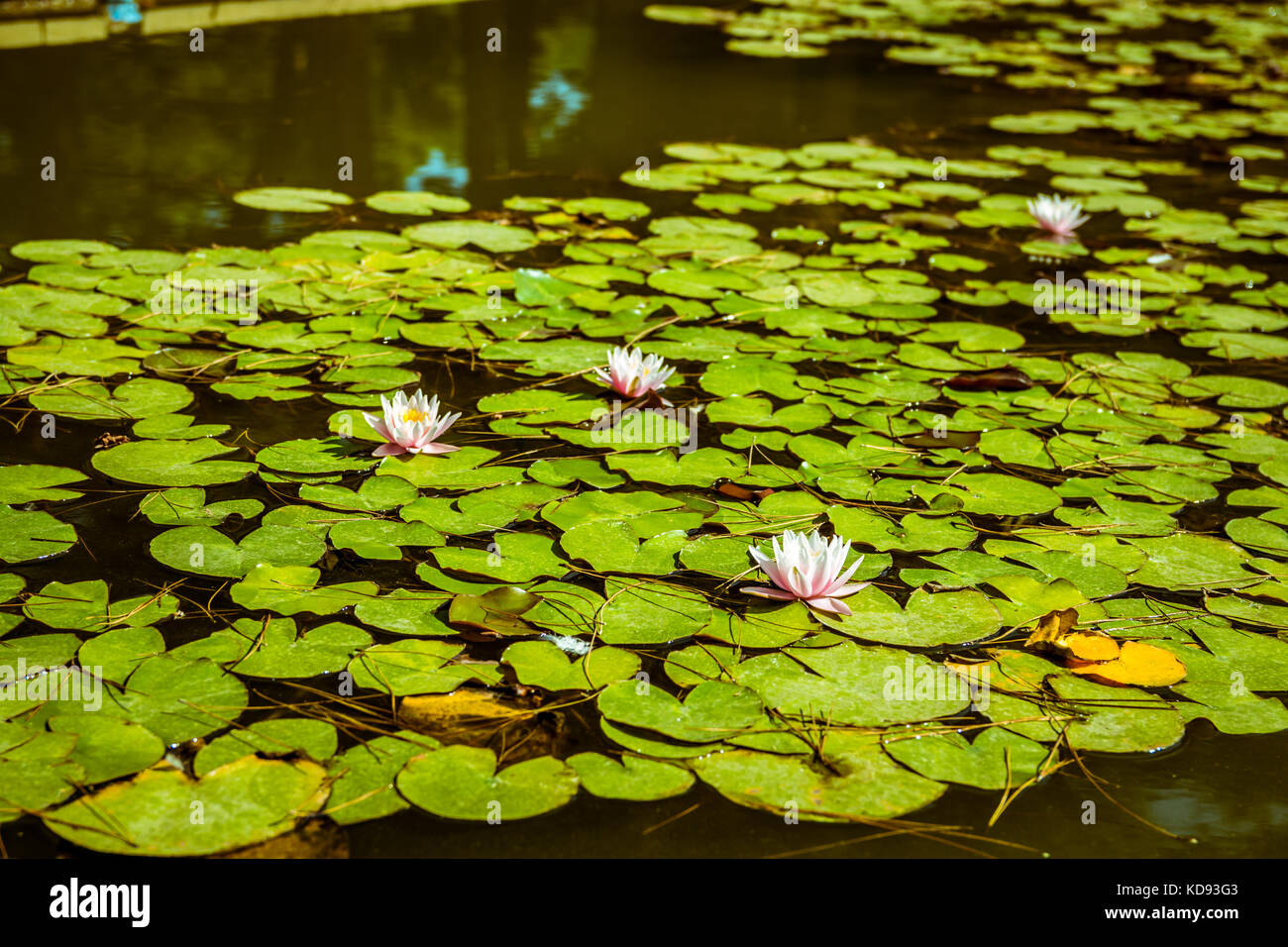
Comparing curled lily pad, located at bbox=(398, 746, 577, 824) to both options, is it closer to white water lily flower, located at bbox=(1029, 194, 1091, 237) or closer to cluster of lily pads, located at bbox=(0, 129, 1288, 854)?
cluster of lily pads, located at bbox=(0, 129, 1288, 854)

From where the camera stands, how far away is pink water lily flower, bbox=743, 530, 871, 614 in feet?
5.41

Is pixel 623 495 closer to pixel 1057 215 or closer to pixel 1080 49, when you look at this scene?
pixel 1057 215

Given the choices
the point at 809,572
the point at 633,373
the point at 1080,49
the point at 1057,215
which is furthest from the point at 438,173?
the point at 1080,49

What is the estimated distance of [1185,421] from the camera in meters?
2.40

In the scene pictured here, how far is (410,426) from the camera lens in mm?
2008

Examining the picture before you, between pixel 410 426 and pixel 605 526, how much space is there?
1.38 feet

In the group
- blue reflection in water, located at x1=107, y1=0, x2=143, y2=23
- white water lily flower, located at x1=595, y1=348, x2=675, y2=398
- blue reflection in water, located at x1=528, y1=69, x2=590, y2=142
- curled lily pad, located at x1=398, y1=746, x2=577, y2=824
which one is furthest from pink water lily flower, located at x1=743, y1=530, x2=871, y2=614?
blue reflection in water, located at x1=107, y1=0, x2=143, y2=23

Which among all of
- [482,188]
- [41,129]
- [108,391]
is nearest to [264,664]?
[108,391]

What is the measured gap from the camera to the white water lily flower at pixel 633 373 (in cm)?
227

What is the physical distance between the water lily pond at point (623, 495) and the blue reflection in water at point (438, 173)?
0.14ft

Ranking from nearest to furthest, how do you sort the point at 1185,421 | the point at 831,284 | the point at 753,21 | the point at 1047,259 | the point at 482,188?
the point at 1185,421, the point at 831,284, the point at 1047,259, the point at 482,188, the point at 753,21

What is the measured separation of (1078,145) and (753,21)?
9.35 feet

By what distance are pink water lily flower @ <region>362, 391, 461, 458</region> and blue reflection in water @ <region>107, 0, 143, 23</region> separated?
431cm
